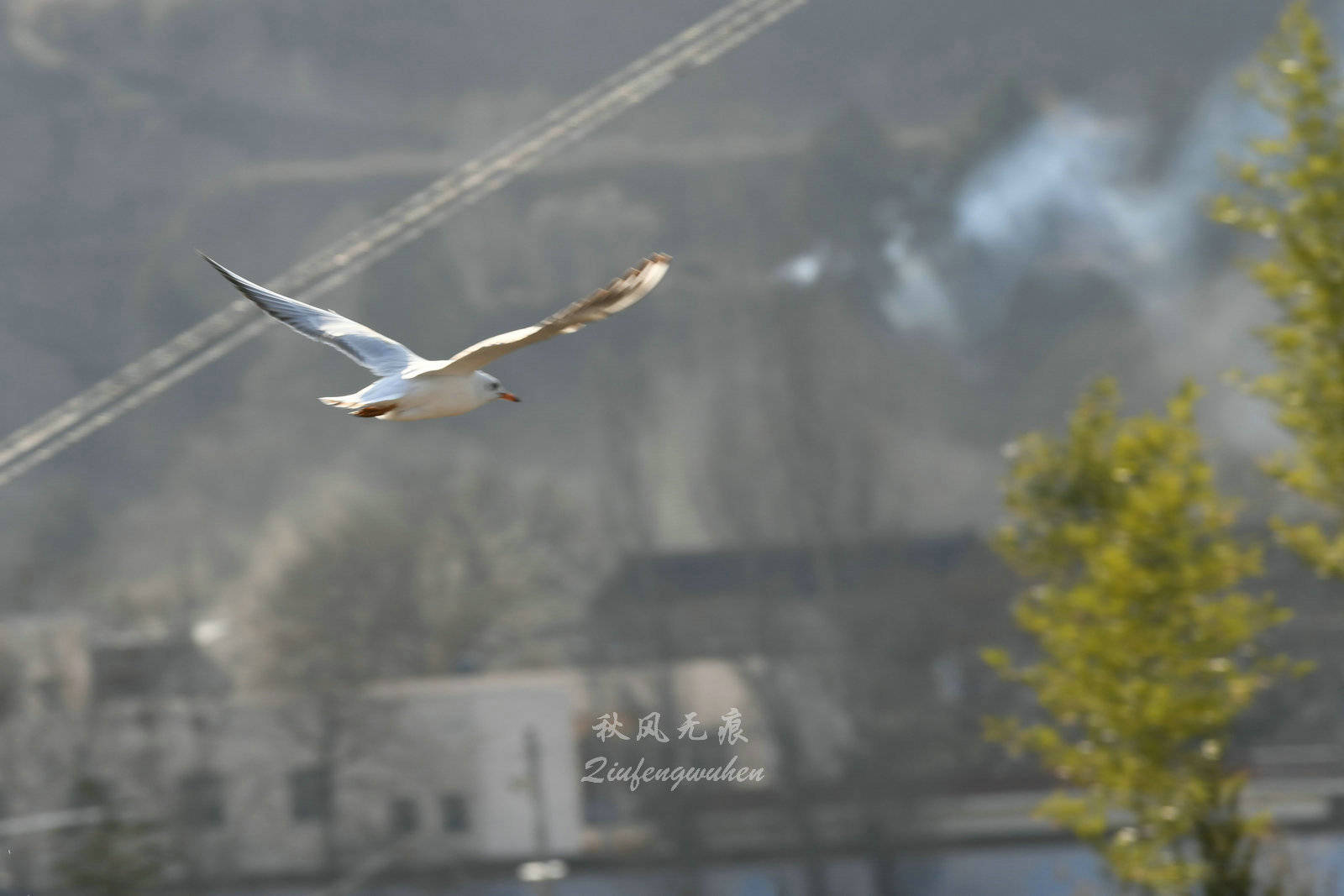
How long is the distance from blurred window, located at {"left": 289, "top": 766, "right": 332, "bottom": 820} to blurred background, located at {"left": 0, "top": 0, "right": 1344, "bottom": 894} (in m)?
0.04

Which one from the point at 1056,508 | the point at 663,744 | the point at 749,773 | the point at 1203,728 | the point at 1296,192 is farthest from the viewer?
the point at 663,744

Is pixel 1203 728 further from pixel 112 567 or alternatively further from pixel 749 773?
pixel 112 567

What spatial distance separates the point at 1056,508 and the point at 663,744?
7.32m

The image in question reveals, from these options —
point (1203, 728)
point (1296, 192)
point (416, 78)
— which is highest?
point (416, 78)

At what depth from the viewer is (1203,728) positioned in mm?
5125

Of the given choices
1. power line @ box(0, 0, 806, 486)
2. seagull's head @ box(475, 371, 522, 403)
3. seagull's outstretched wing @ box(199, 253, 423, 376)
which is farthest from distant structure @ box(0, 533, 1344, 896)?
seagull's head @ box(475, 371, 522, 403)

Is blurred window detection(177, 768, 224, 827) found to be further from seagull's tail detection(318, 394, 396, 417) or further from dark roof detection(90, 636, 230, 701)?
seagull's tail detection(318, 394, 396, 417)

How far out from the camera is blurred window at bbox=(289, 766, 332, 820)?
12.0 meters

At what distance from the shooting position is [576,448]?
12.7 metres

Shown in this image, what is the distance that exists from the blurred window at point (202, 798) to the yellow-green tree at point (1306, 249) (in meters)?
10.1

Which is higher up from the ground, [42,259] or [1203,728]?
[42,259]

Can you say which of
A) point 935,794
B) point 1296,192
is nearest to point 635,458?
point 935,794

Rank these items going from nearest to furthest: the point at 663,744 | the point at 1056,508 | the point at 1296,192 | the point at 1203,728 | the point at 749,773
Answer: the point at 1296,192, the point at 1203,728, the point at 1056,508, the point at 749,773, the point at 663,744

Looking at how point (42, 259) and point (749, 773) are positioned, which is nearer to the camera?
point (749, 773)
